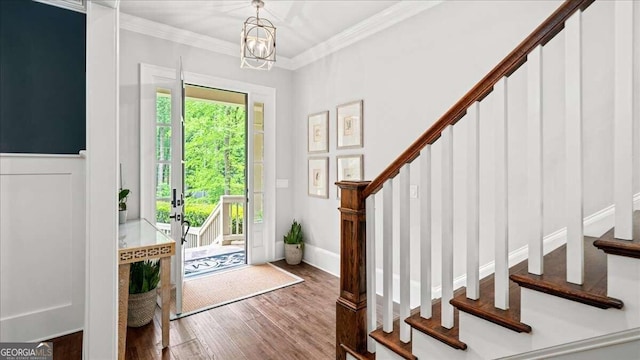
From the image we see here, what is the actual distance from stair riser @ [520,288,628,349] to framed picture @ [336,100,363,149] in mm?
2334

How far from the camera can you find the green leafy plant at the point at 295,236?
404cm

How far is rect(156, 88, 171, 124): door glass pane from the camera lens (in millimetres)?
3188

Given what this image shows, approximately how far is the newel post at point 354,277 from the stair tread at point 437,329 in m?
0.33

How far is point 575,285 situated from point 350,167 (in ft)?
8.05

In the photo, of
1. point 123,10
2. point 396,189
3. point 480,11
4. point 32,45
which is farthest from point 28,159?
point 480,11

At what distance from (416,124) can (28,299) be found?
3.23 metres

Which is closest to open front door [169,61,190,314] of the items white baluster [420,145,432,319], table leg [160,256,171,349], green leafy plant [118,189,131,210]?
table leg [160,256,171,349]

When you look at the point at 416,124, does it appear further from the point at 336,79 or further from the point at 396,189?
the point at 336,79

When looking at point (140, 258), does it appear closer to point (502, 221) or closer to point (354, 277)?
point (354, 277)

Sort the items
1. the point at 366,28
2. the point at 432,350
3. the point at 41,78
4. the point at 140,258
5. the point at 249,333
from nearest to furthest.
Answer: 1. the point at 432,350
2. the point at 140,258
3. the point at 41,78
4. the point at 249,333
5. the point at 366,28

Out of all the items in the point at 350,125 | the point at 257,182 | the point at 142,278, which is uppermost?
the point at 350,125

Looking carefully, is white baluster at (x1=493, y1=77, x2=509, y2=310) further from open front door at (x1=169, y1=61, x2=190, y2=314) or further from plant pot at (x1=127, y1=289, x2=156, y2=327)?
plant pot at (x1=127, y1=289, x2=156, y2=327)

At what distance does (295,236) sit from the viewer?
4.05 meters

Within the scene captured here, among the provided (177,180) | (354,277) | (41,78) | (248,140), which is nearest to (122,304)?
(177,180)
